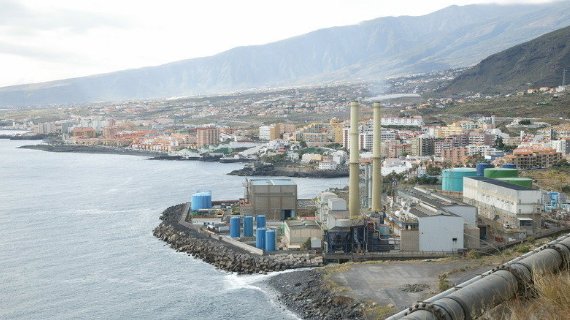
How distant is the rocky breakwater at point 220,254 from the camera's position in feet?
21.8

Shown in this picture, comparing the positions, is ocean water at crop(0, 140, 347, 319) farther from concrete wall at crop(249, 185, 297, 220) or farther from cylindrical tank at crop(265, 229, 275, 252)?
concrete wall at crop(249, 185, 297, 220)

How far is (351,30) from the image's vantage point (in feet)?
254

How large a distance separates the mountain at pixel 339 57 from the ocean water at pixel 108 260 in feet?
119

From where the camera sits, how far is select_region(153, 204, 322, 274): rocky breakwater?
6.65 metres

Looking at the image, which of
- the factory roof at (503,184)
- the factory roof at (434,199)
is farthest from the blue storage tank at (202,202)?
the factory roof at (503,184)

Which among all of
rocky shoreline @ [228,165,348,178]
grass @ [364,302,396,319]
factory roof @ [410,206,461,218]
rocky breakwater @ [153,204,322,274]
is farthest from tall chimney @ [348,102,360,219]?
rocky shoreline @ [228,165,348,178]

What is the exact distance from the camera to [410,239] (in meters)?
6.89

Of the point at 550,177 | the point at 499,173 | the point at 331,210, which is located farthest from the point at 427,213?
the point at 550,177

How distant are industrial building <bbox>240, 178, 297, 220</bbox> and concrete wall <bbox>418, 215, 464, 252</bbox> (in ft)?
7.54

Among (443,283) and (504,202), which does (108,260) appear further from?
(504,202)

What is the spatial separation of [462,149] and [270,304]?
978cm

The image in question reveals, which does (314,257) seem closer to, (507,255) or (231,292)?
(231,292)

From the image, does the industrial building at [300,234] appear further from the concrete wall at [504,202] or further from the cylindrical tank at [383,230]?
the concrete wall at [504,202]

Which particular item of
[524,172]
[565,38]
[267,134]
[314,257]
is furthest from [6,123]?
[314,257]
